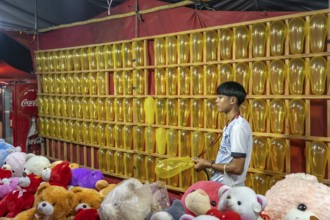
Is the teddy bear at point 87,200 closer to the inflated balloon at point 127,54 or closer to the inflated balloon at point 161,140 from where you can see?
the inflated balloon at point 161,140

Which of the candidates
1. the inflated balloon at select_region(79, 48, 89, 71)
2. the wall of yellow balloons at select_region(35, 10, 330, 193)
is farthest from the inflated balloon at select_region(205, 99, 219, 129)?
the inflated balloon at select_region(79, 48, 89, 71)

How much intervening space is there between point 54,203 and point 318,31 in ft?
5.87

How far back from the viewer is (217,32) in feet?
9.23

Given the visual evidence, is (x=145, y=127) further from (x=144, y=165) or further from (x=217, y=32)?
(x=217, y=32)

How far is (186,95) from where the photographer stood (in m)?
3.03

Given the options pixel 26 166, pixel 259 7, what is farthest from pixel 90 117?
pixel 259 7

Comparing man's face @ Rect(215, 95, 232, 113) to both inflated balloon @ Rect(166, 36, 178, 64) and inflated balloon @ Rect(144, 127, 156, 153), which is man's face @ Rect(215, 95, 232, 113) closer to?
inflated balloon @ Rect(166, 36, 178, 64)

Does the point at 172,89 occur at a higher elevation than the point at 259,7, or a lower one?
lower

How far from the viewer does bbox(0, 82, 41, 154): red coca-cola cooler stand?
476 cm

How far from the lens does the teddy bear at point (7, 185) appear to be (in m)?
2.11

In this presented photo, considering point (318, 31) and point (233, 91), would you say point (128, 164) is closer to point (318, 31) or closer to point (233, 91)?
point (233, 91)

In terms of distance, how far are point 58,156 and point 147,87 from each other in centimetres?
188

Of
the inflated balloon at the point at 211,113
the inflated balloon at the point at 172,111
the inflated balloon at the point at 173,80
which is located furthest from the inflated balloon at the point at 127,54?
the inflated balloon at the point at 211,113

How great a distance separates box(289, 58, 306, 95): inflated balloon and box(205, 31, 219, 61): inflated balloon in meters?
0.63
